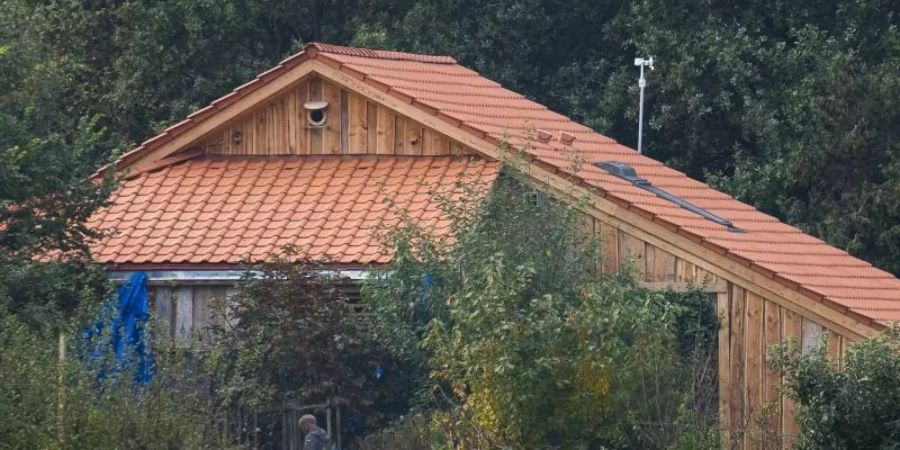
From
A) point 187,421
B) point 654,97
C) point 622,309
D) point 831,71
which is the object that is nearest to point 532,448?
point 622,309

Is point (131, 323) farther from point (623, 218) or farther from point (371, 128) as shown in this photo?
point (623, 218)

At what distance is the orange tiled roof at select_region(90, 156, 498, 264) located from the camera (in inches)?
691

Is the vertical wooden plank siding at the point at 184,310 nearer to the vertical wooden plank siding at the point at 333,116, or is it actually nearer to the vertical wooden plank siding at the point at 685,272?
the vertical wooden plank siding at the point at 333,116

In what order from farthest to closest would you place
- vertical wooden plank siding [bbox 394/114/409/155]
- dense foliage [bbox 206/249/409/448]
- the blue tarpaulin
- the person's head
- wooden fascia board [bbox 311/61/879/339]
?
vertical wooden plank siding [bbox 394/114/409/155]
wooden fascia board [bbox 311/61/879/339]
dense foliage [bbox 206/249/409/448]
the blue tarpaulin
the person's head

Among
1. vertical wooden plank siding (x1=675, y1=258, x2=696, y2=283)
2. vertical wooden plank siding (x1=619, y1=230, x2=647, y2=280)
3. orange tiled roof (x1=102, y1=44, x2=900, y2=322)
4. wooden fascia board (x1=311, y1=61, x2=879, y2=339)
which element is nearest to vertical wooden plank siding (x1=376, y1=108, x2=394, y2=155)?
orange tiled roof (x1=102, y1=44, x2=900, y2=322)

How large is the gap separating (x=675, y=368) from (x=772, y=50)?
13.5 m

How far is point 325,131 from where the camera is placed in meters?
19.5

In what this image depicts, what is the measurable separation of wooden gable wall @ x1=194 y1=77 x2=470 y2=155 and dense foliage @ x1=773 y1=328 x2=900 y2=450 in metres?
7.63

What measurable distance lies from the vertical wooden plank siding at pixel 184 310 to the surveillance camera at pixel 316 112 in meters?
2.79

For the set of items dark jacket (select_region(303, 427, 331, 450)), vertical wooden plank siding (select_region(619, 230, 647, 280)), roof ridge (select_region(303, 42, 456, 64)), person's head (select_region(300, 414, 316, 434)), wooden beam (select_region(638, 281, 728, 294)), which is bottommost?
dark jacket (select_region(303, 427, 331, 450))

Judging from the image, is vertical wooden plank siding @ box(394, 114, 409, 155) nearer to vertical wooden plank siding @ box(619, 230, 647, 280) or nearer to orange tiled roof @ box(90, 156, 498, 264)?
orange tiled roof @ box(90, 156, 498, 264)

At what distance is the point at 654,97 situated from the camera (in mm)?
28766

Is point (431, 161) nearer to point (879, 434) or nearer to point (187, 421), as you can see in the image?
point (187, 421)

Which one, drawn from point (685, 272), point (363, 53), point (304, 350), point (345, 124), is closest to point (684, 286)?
point (685, 272)
